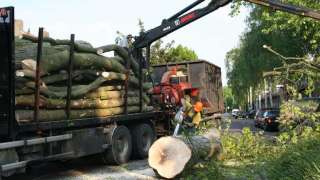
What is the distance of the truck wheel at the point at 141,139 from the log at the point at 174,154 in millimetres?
3711

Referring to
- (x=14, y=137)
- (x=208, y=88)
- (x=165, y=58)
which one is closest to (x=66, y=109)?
(x=14, y=137)

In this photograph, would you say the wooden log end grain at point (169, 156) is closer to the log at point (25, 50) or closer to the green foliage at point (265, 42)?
the log at point (25, 50)

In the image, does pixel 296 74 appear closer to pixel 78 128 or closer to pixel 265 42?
pixel 78 128

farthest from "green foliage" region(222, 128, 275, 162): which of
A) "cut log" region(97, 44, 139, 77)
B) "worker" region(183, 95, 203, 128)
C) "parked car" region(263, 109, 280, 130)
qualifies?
"parked car" region(263, 109, 280, 130)

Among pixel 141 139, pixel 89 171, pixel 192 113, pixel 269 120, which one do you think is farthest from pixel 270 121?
pixel 89 171

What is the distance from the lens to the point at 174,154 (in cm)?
1093

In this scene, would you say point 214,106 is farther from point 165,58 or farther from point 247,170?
point 165,58

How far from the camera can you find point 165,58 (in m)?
39.9

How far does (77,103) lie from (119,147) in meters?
2.51

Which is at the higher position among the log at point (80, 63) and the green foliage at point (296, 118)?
the log at point (80, 63)

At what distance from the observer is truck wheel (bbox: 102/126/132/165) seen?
13672 millimetres

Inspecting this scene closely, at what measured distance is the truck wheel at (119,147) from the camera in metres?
13.7

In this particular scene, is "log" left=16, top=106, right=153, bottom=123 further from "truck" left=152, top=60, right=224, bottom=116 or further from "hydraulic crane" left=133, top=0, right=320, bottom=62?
"truck" left=152, top=60, right=224, bottom=116

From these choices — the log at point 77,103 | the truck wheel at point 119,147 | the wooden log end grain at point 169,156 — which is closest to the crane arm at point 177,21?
the log at point 77,103
